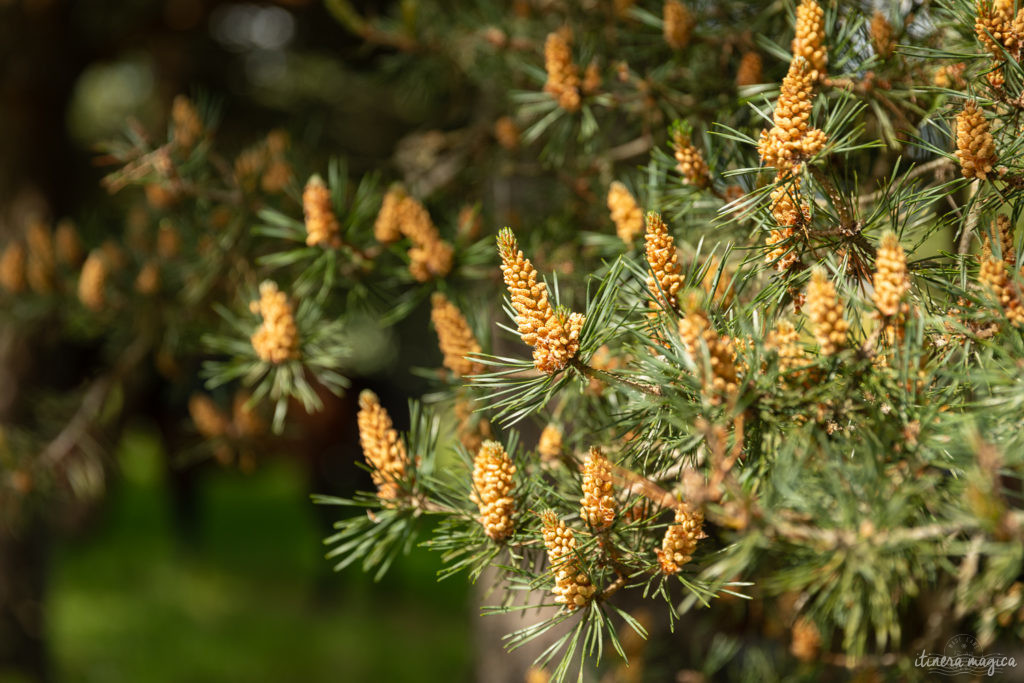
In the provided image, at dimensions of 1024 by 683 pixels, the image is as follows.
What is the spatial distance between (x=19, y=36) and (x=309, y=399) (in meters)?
1.91

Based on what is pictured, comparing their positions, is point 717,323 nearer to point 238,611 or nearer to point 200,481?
point 238,611

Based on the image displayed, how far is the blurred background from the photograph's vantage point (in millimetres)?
2072

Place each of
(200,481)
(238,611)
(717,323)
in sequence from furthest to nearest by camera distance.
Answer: (200,481)
(238,611)
(717,323)

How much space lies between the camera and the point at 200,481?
442cm

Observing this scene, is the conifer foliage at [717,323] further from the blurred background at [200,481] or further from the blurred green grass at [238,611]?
the blurred green grass at [238,611]

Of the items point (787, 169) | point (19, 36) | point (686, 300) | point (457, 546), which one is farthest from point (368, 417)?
point (19, 36)

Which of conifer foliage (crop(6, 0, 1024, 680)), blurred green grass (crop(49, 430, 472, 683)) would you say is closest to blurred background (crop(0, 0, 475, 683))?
blurred green grass (crop(49, 430, 472, 683))

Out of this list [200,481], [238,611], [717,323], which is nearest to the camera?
[717,323]

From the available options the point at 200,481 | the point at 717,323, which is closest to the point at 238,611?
the point at 200,481

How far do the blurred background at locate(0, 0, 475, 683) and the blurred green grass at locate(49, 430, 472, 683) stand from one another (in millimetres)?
11

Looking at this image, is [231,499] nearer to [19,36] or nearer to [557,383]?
[19,36]

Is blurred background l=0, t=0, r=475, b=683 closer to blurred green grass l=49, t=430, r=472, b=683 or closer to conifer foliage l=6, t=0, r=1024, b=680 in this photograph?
blurred green grass l=49, t=430, r=472, b=683

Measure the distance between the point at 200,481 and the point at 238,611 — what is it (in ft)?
4.87

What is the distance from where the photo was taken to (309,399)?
83cm
